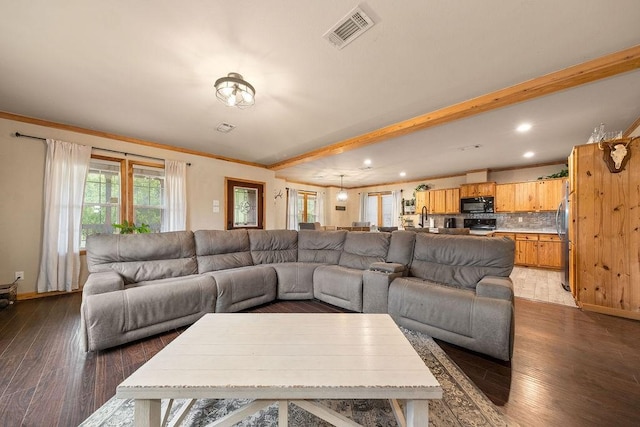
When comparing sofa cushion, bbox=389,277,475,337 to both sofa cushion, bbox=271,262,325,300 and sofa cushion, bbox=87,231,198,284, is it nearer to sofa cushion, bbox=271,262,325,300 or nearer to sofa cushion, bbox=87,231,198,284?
sofa cushion, bbox=271,262,325,300

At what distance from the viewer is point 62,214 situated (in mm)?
3484

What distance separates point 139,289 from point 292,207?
5913mm

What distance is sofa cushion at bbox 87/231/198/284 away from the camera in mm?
2615

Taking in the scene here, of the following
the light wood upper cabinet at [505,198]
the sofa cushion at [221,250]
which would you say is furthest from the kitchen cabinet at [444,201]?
the sofa cushion at [221,250]

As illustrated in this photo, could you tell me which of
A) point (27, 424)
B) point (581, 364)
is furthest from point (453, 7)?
point (27, 424)

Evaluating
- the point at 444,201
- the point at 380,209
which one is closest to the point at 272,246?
the point at 444,201

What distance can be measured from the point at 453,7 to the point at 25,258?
5725mm

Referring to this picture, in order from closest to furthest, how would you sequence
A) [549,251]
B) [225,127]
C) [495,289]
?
[495,289], [225,127], [549,251]

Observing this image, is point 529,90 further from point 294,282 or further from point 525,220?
point 525,220

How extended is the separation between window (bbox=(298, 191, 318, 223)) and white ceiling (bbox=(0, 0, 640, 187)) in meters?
4.74

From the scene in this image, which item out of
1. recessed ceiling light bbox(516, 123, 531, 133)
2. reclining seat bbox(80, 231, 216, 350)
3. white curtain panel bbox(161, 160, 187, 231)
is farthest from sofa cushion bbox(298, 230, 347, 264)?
recessed ceiling light bbox(516, 123, 531, 133)

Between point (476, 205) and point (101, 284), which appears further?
point (476, 205)

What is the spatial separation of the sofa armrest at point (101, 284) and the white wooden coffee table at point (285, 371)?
1.31 metres

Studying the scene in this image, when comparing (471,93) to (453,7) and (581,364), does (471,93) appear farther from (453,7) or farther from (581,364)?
(581,364)
